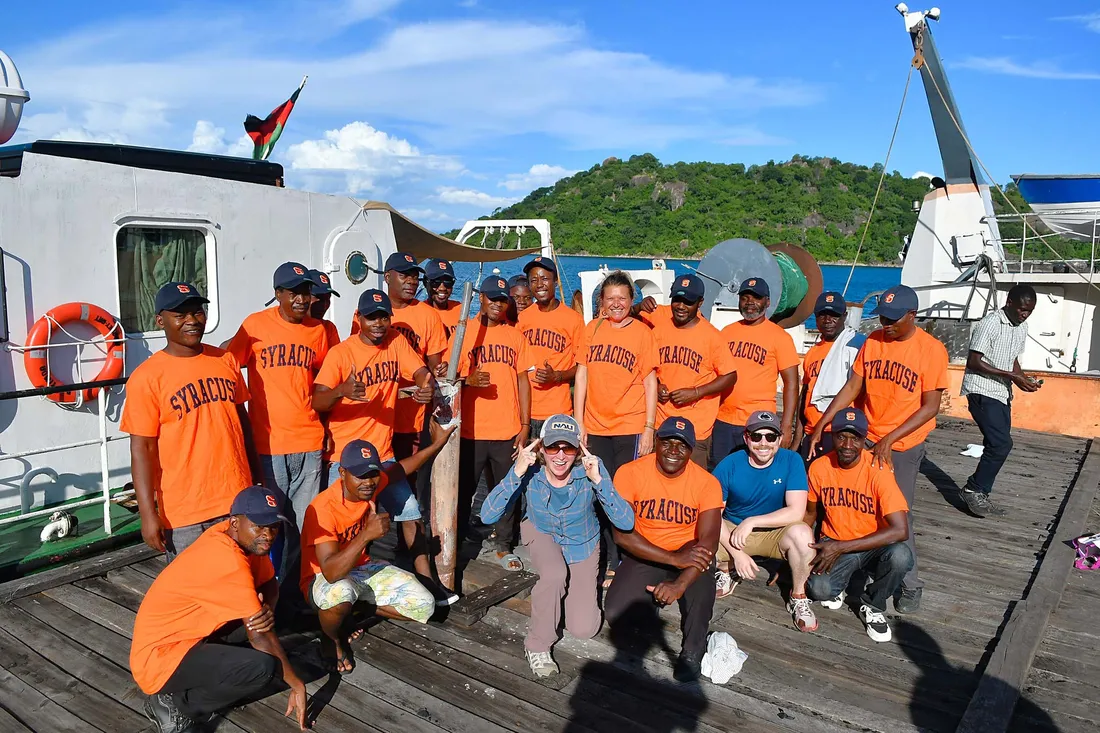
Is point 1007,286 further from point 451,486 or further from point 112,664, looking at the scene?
point 112,664

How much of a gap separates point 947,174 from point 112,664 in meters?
14.3

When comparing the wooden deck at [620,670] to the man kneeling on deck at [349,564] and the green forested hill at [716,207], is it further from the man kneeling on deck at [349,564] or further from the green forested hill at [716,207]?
the green forested hill at [716,207]

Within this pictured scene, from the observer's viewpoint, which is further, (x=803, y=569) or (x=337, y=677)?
(x=803, y=569)

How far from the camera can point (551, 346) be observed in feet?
17.6

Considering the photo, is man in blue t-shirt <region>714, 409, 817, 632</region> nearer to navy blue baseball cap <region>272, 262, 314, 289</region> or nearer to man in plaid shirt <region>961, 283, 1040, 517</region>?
navy blue baseball cap <region>272, 262, 314, 289</region>

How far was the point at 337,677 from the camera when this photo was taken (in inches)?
147

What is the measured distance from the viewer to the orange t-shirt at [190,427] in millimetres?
3537

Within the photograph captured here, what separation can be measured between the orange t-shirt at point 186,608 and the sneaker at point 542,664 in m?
1.36

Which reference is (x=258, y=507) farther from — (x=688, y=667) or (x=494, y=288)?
(x=494, y=288)

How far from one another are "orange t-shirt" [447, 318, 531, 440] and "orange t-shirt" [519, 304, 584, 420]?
186 mm

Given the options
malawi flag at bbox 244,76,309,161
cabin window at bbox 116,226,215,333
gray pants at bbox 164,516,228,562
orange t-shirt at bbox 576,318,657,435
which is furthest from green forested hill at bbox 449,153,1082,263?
gray pants at bbox 164,516,228,562

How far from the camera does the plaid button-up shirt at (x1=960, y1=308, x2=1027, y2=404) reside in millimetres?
6461

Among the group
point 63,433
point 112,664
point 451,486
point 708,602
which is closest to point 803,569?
point 708,602

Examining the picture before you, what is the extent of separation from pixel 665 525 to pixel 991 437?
3908 mm
